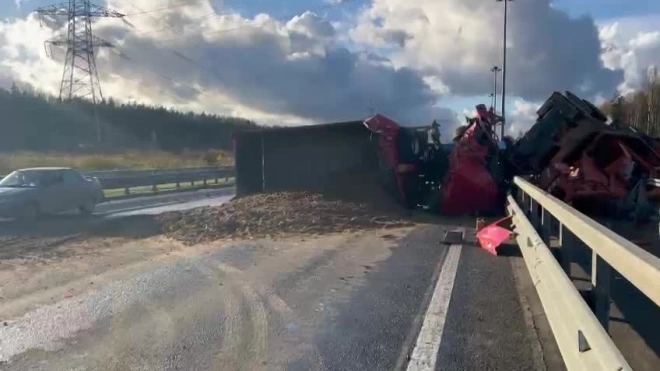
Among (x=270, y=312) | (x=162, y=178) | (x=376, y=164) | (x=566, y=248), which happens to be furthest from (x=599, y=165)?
(x=162, y=178)

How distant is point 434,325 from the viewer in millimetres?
A: 6098

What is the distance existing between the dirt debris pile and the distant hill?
3555 cm

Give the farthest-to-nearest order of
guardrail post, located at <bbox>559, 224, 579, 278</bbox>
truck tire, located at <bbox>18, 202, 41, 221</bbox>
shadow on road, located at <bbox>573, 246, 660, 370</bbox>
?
truck tire, located at <bbox>18, 202, 41, 221</bbox>, guardrail post, located at <bbox>559, 224, 579, 278</bbox>, shadow on road, located at <bbox>573, 246, 660, 370</bbox>

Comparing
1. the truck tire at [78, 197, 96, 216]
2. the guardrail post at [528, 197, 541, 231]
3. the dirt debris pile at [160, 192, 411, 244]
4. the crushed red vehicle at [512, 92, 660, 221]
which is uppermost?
the crushed red vehicle at [512, 92, 660, 221]

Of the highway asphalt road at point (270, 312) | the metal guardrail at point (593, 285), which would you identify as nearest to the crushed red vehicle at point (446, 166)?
the highway asphalt road at point (270, 312)

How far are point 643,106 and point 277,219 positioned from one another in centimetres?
4258

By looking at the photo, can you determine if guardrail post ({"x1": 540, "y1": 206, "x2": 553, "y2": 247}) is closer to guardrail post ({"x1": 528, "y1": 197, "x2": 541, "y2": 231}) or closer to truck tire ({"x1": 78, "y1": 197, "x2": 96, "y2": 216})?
guardrail post ({"x1": 528, "y1": 197, "x2": 541, "y2": 231})

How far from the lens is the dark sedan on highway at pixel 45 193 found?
18.7 m

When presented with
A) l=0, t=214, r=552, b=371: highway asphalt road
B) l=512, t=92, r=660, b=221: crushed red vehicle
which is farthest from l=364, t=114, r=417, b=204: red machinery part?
l=0, t=214, r=552, b=371: highway asphalt road

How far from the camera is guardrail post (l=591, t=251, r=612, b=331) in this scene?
14.5ft

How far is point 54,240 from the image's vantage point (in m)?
13.2

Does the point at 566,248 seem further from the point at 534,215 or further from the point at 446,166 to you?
the point at 446,166

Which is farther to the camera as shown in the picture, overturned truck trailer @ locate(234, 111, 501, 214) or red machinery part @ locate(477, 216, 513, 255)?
overturned truck trailer @ locate(234, 111, 501, 214)

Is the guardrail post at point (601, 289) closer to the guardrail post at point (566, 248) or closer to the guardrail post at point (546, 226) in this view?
the guardrail post at point (566, 248)
